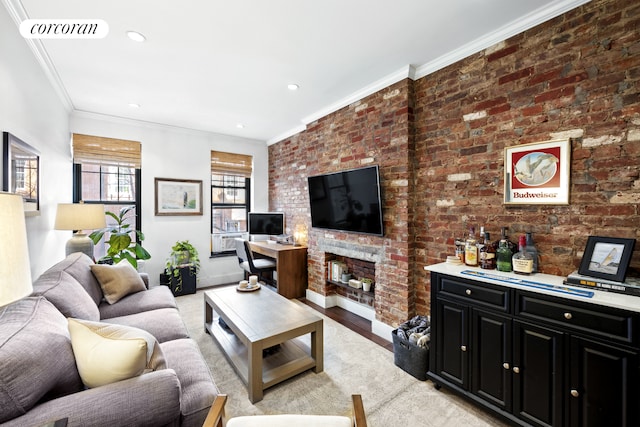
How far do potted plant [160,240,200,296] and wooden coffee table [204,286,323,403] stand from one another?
1.77 meters

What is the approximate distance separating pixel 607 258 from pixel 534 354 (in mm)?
699

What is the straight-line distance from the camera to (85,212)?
113 inches

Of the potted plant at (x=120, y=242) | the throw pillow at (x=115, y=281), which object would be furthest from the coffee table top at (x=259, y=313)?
the potted plant at (x=120, y=242)

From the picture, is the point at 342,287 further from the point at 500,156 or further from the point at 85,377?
the point at 85,377

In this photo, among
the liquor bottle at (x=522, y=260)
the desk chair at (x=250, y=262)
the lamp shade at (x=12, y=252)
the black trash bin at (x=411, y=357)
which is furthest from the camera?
the desk chair at (x=250, y=262)

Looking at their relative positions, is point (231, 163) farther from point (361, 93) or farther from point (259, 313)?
point (259, 313)

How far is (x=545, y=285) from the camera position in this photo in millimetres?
1646

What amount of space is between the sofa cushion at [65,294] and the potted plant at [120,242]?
1.63 metres

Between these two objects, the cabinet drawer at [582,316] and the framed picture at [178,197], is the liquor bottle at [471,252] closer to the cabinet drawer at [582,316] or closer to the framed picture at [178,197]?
the cabinet drawer at [582,316]

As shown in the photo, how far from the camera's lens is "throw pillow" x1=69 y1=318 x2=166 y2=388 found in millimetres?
1176

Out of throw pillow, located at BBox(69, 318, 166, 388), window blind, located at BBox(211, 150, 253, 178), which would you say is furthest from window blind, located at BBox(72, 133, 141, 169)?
throw pillow, located at BBox(69, 318, 166, 388)

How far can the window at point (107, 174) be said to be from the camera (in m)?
3.80

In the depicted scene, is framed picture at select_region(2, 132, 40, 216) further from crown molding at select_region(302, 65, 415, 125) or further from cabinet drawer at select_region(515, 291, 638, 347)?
cabinet drawer at select_region(515, 291, 638, 347)

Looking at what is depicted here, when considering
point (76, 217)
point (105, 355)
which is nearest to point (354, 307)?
point (105, 355)
